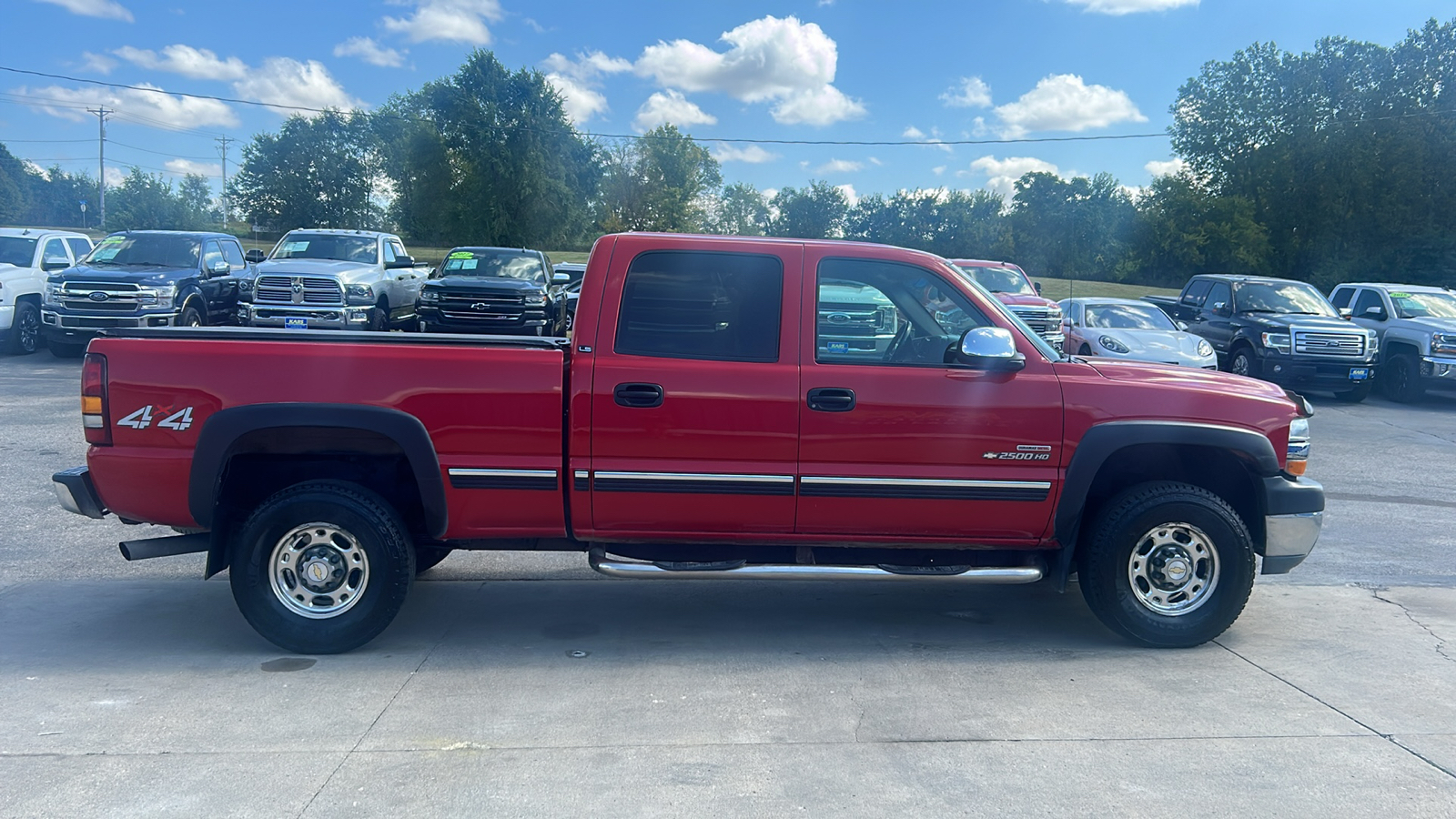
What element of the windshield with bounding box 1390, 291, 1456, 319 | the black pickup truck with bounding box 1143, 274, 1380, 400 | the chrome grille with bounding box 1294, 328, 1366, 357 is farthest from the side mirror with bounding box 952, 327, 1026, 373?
the windshield with bounding box 1390, 291, 1456, 319

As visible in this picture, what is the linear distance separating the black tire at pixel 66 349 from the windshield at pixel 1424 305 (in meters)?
21.3

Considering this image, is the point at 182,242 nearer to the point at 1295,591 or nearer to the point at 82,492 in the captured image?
the point at 82,492

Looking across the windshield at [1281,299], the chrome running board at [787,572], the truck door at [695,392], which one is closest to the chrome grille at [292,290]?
the truck door at [695,392]

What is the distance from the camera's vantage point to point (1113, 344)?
44.6 ft

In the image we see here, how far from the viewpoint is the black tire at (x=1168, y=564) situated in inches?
189

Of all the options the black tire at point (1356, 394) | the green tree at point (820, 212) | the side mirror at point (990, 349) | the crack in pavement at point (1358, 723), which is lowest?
the crack in pavement at point (1358, 723)

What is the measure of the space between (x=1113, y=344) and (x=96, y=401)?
12125 mm

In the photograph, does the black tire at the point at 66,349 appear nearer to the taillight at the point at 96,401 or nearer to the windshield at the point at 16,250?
the windshield at the point at 16,250

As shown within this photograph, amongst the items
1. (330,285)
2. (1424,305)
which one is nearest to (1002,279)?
(1424,305)

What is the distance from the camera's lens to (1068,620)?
18.0ft

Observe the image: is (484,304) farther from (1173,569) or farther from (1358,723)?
(1358,723)

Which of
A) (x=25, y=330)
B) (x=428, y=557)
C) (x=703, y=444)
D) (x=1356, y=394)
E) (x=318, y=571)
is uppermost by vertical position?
(x=25, y=330)

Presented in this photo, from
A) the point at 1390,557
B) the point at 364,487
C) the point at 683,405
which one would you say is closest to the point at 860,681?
the point at 683,405

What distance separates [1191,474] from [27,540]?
7.13 m
